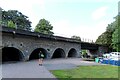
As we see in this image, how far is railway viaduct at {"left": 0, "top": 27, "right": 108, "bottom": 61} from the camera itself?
25.4m

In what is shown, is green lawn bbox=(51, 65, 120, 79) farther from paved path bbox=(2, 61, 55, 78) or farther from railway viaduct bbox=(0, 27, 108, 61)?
railway viaduct bbox=(0, 27, 108, 61)

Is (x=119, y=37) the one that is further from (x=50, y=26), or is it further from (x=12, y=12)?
(x=12, y=12)

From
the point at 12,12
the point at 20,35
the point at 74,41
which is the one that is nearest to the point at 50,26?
the point at 12,12

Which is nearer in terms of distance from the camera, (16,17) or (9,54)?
(9,54)

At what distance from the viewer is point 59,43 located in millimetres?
37250

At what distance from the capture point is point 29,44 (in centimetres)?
2911

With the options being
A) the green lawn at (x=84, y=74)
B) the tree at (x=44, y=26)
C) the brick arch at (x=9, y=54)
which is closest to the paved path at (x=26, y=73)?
the green lawn at (x=84, y=74)

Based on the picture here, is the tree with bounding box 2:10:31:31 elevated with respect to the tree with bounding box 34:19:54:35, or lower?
elevated

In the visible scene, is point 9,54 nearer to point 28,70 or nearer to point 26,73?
point 28,70

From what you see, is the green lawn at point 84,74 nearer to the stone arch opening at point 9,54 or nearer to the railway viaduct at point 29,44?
the railway viaduct at point 29,44

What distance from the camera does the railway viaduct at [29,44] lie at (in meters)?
25.4

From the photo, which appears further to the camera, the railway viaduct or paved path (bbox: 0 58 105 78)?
the railway viaduct

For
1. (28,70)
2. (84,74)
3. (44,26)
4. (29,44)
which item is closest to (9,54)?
(29,44)

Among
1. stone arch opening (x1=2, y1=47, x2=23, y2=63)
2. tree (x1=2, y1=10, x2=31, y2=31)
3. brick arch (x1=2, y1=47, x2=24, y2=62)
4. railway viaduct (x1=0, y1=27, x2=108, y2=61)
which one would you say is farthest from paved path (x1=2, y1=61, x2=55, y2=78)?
tree (x1=2, y1=10, x2=31, y2=31)
